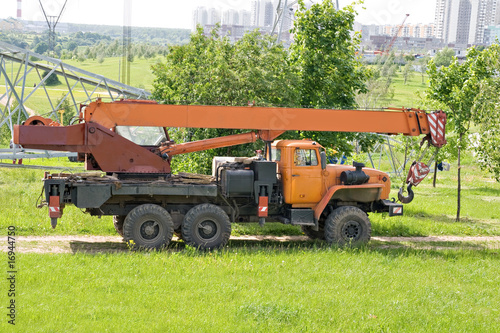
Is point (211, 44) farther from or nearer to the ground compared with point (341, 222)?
farther from the ground

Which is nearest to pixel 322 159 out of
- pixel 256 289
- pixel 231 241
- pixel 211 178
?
pixel 211 178

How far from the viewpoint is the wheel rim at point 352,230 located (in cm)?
1636

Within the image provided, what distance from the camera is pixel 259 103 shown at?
19719mm

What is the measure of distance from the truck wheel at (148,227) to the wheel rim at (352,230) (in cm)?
463

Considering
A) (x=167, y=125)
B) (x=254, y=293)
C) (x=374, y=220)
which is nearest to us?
(x=254, y=293)

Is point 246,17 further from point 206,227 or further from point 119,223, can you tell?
point 206,227

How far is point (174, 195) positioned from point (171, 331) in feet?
22.4

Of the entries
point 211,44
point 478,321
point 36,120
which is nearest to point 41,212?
point 36,120

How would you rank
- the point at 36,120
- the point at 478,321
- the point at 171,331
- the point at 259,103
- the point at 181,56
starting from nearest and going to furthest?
the point at 171,331 < the point at 478,321 < the point at 36,120 < the point at 259,103 < the point at 181,56

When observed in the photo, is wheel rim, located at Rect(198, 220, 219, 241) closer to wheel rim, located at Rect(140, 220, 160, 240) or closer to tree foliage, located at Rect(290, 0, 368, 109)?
wheel rim, located at Rect(140, 220, 160, 240)

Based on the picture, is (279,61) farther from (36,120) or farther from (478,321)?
(478,321)

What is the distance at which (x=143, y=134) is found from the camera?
16672 mm

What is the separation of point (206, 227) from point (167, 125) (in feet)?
8.90

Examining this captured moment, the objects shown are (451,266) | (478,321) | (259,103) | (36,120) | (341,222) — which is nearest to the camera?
(478,321)
